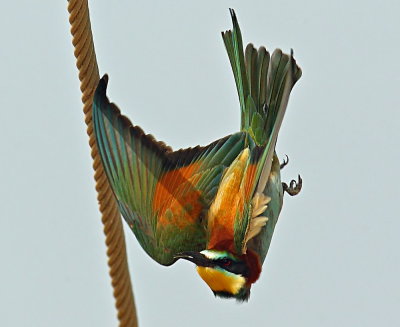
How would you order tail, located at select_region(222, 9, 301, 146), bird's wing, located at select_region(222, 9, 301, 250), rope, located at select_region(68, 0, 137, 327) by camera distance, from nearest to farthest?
rope, located at select_region(68, 0, 137, 327)
bird's wing, located at select_region(222, 9, 301, 250)
tail, located at select_region(222, 9, 301, 146)

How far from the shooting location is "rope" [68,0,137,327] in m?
0.66

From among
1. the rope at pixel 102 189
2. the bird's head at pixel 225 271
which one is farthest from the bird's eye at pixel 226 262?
the rope at pixel 102 189

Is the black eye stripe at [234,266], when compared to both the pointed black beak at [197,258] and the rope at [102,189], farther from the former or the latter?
the rope at [102,189]

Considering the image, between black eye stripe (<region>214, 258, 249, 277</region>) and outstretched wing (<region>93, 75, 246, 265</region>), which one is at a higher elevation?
outstretched wing (<region>93, 75, 246, 265</region>)

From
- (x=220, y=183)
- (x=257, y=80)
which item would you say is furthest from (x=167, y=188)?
(x=257, y=80)

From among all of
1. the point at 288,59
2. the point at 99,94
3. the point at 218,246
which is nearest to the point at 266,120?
the point at 288,59

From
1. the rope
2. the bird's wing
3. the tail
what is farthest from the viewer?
the tail

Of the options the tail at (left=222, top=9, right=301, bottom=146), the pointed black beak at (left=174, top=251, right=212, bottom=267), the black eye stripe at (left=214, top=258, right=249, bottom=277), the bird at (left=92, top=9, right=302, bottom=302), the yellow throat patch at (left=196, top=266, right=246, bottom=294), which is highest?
the tail at (left=222, top=9, right=301, bottom=146)

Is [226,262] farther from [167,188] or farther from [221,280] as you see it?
[167,188]

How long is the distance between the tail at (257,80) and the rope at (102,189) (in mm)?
245

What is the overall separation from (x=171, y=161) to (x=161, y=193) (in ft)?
0.18

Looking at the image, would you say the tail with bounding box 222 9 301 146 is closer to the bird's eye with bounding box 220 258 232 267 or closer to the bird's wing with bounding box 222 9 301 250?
the bird's wing with bounding box 222 9 301 250

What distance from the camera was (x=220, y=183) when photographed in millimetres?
938

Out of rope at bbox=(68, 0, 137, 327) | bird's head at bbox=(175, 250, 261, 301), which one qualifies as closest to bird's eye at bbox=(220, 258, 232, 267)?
bird's head at bbox=(175, 250, 261, 301)
